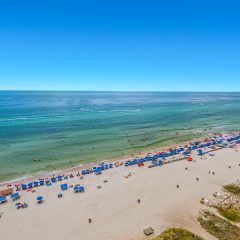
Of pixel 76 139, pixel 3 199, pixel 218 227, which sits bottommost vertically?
pixel 3 199

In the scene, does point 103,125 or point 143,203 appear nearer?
point 143,203

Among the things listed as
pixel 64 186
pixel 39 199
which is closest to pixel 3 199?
pixel 39 199

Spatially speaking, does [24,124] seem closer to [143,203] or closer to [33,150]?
[33,150]

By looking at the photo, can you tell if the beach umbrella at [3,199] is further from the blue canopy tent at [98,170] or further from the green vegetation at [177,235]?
the green vegetation at [177,235]

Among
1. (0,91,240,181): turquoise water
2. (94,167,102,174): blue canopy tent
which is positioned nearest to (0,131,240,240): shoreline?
(94,167,102,174): blue canopy tent

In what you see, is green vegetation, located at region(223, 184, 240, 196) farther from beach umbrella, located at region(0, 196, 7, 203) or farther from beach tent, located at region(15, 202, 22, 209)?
beach umbrella, located at region(0, 196, 7, 203)

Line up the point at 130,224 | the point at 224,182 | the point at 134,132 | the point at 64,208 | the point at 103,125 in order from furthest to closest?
1. the point at 103,125
2. the point at 134,132
3. the point at 224,182
4. the point at 64,208
5. the point at 130,224

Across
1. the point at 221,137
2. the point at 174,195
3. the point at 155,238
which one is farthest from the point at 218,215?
the point at 221,137

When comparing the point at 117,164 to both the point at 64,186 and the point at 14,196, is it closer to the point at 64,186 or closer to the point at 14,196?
the point at 64,186
